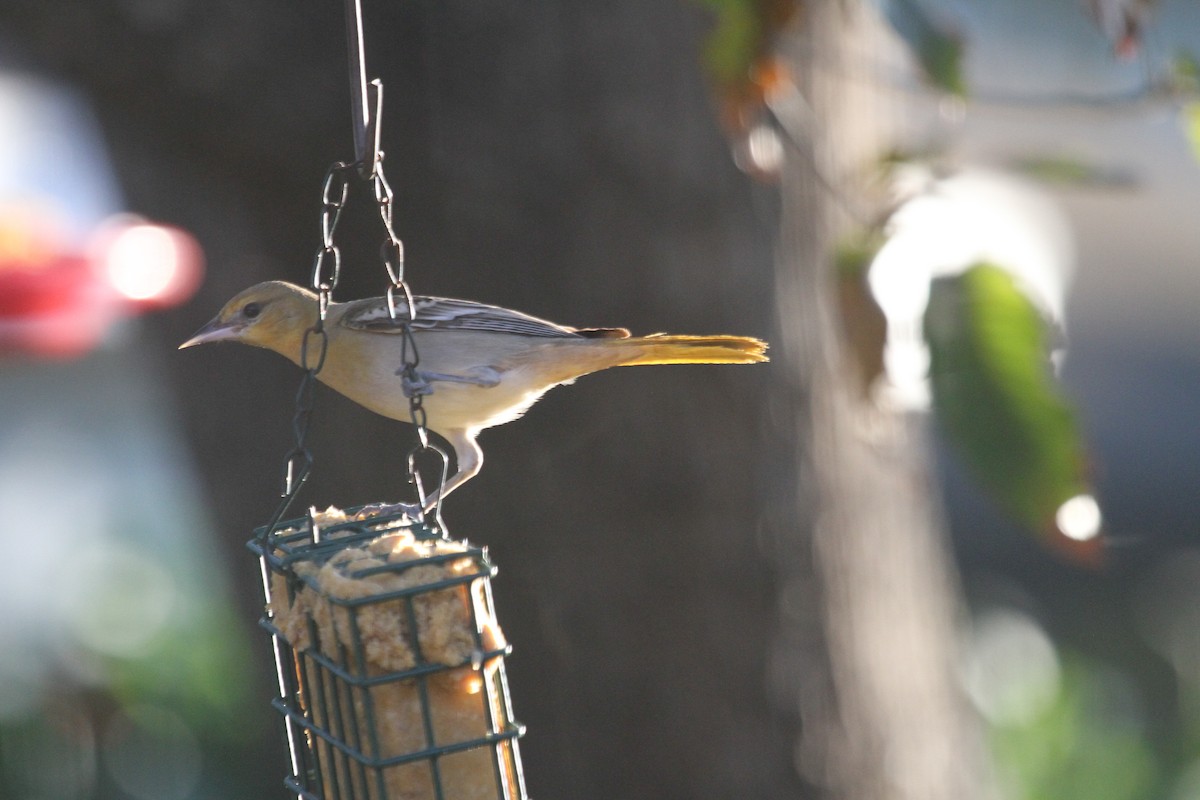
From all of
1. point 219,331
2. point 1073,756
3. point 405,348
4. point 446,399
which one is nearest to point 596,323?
point 446,399

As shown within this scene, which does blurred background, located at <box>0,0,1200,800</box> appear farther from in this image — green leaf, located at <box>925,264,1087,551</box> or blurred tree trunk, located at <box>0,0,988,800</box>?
green leaf, located at <box>925,264,1087,551</box>

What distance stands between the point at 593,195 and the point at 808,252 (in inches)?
28.2

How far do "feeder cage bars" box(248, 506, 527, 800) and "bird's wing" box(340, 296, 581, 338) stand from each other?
667mm

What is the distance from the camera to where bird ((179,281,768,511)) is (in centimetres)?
292

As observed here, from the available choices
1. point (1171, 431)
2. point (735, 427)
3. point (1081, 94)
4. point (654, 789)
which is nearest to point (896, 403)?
point (1081, 94)

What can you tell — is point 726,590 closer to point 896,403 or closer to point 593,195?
point 593,195

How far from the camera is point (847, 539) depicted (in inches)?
168

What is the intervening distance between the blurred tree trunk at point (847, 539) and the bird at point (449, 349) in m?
1.09

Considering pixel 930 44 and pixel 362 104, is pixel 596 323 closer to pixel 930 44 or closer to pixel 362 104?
pixel 362 104

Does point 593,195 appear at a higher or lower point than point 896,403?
higher

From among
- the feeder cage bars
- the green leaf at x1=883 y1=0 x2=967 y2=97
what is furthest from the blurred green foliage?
the green leaf at x1=883 y1=0 x2=967 y2=97

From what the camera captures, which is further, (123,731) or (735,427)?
(123,731)

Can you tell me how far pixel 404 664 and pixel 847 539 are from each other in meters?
2.40

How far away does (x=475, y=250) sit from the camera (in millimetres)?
4027
